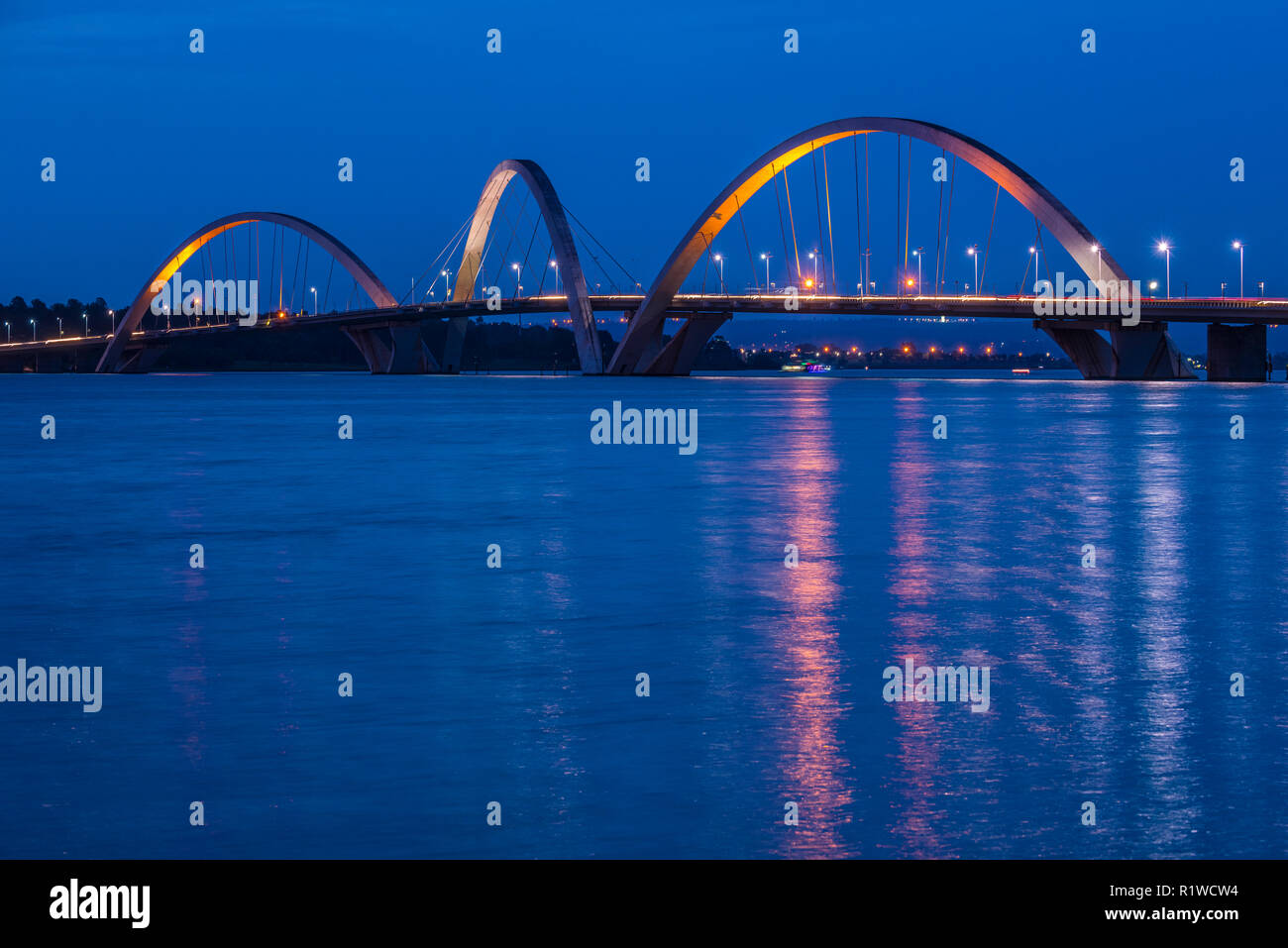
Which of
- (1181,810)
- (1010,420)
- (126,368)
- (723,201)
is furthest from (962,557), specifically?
(126,368)

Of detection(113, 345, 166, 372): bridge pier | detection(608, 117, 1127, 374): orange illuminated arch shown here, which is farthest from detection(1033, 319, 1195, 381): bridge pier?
detection(113, 345, 166, 372): bridge pier

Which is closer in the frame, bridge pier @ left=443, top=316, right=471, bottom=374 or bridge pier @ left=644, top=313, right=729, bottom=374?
bridge pier @ left=644, top=313, right=729, bottom=374

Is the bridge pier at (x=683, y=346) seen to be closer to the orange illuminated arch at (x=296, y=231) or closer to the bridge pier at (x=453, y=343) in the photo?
the orange illuminated arch at (x=296, y=231)

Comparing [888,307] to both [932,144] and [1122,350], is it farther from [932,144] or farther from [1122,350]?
[1122,350]

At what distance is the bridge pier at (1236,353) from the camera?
9238cm

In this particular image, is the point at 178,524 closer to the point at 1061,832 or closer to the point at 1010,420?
the point at 1061,832

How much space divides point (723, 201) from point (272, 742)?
87886 mm

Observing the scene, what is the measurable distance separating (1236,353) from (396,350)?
6631cm

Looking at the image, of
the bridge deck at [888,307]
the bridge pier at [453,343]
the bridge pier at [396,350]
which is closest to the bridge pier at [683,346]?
the bridge deck at [888,307]

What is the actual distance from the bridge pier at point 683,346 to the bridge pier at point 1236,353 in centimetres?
3079

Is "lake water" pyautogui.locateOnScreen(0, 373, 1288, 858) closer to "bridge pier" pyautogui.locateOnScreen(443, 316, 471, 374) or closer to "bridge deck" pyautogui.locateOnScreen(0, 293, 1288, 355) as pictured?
"bridge deck" pyautogui.locateOnScreen(0, 293, 1288, 355)

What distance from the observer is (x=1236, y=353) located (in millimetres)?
94562

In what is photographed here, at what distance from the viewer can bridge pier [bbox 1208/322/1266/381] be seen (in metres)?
92.4

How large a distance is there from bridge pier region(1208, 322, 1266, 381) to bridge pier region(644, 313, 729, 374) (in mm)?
30788
